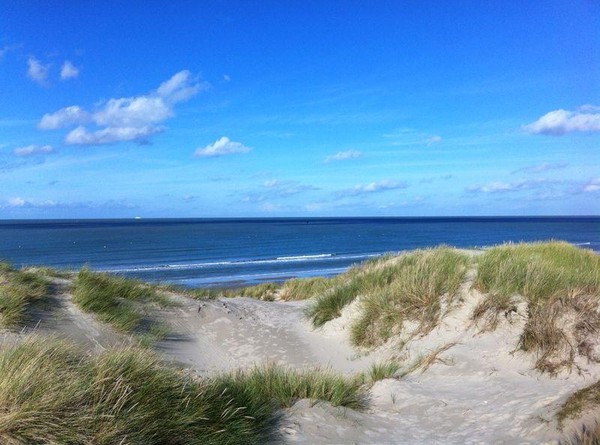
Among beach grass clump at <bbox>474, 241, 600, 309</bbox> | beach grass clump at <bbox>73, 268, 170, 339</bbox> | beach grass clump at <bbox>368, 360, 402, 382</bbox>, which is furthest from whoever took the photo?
beach grass clump at <bbox>73, 268, 170, 339</bbox>

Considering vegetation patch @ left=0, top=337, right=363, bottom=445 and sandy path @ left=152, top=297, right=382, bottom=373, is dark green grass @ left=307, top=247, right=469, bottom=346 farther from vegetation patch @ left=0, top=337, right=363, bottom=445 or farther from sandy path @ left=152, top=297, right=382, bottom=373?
vegetation patch @ left=0, top=337, right=363, bottom=445

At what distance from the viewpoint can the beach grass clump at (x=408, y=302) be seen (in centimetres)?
970

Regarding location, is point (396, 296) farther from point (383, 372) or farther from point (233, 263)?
point (233, 263)

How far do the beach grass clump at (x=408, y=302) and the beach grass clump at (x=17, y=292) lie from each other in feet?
19.5

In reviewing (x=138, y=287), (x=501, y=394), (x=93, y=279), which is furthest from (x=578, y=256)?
(x=93, y=279)

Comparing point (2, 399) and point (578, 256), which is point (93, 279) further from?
point (578, 256)

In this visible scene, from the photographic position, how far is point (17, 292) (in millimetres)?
9164

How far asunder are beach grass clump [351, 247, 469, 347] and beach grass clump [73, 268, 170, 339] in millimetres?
4045

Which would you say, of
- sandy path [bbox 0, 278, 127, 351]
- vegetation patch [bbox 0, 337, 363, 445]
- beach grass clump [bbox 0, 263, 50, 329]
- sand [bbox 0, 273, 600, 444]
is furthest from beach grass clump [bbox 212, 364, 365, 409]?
beach grass clump [bbox 0, 263, 50, 329]

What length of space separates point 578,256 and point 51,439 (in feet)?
46.2

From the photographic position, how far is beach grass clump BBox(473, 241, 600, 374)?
7188 millimetres

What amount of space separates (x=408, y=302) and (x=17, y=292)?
22.9ft

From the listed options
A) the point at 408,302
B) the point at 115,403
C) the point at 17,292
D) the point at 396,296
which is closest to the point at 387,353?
the point at 408,302

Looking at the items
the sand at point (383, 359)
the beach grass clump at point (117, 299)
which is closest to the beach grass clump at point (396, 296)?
the sand at point (383, 359)
